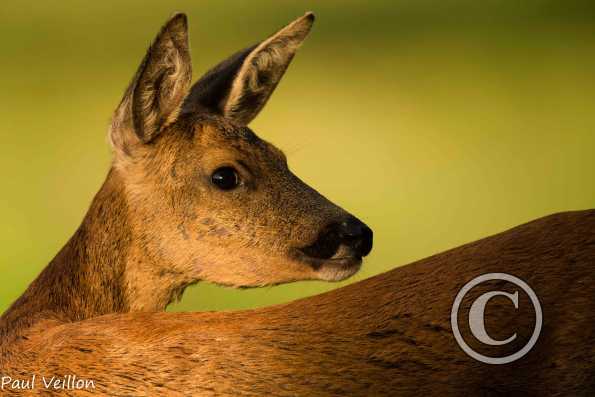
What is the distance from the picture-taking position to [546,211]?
1.65 metres

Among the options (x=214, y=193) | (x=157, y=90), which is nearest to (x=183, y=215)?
(x=214, y=193)

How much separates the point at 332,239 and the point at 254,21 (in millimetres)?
682

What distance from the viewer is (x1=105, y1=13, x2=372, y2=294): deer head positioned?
1.37m

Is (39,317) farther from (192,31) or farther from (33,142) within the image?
(192,31)

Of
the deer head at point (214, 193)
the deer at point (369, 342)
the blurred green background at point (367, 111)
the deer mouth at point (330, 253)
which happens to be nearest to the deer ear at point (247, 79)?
the deer head at point (214, 193)

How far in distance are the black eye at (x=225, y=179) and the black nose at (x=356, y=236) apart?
0.56 feet

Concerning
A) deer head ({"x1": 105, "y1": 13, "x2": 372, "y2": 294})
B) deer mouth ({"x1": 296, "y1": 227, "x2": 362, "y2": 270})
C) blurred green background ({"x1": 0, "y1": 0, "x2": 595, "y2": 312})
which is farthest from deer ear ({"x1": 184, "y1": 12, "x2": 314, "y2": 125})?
deer mouth ({"x1": 296, "y1": 227, "x2": 362, "y2": 270})

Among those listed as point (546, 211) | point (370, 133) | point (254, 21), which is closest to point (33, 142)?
point (254, 21)

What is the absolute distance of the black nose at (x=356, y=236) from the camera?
1362mm

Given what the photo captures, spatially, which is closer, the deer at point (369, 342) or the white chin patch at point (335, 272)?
the deer at point (369, 342)

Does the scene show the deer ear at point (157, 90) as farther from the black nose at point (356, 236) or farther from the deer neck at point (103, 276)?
the black nose at point (356, 236)

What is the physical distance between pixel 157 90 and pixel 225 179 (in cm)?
16

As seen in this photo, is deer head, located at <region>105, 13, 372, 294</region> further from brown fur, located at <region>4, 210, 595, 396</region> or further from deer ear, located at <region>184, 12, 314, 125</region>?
brown fur, located at <region>4, 210, 595, 396</region>

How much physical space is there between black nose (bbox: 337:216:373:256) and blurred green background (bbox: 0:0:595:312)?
0.38ft
